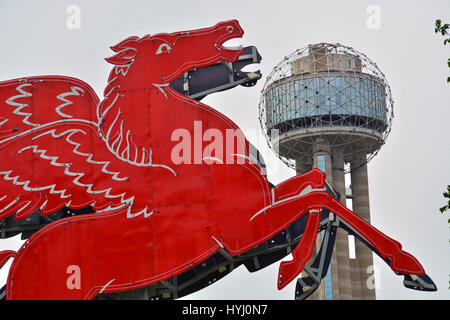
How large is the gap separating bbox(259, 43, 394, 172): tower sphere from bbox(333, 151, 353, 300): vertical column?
2302 mm

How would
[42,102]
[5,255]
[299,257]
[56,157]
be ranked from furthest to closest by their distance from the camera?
[42,102], [56,157], [5,255], [299,257]

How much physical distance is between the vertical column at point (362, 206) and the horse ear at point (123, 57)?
1858 inches

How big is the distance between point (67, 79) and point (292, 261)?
30.7 feet

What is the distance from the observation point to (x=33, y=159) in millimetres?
24328

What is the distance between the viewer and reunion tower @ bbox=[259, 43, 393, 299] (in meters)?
66.0

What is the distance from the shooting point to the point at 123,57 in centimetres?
2495

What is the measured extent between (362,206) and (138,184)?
161 ft

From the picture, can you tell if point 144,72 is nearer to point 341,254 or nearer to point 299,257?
point 299,257

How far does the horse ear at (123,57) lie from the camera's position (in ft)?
81.7

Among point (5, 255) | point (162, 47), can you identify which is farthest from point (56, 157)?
point (162, 47)

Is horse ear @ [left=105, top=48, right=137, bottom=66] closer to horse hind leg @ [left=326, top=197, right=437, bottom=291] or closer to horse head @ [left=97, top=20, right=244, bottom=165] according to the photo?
horse head @ [left=97, top=20, right=244, bottom=165]
